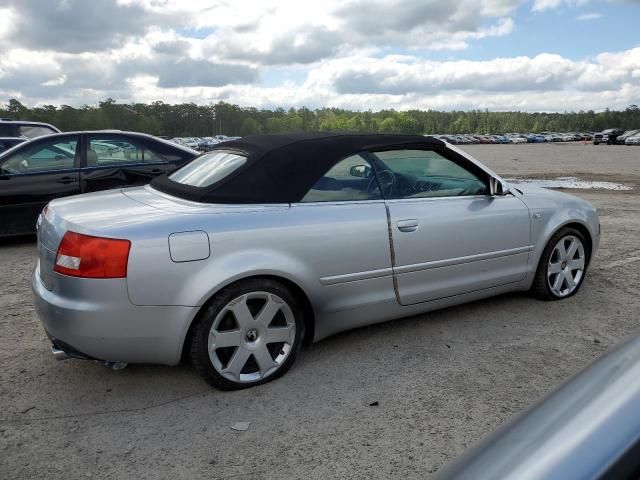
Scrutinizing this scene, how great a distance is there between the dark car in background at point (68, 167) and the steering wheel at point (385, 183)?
12.9 feet

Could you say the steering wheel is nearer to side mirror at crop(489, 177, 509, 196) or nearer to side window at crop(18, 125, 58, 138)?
side mirror at crop(489, 177, 509, 196)

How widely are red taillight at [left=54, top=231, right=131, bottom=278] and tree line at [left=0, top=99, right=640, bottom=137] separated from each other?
83.5 metres

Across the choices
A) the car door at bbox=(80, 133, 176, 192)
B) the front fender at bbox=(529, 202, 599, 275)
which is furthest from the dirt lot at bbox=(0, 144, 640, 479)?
the car door at bbox=(80, 133, 176, 192)

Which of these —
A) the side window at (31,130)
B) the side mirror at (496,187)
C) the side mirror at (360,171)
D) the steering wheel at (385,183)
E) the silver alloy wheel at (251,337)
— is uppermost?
the side window at (31,130)

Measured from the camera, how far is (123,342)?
9.57 feet

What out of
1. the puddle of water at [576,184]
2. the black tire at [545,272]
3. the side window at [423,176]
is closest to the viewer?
the side window at [423,176]

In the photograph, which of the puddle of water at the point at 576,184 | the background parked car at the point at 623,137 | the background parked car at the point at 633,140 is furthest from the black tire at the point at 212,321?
the background parked car at the point at 623,137

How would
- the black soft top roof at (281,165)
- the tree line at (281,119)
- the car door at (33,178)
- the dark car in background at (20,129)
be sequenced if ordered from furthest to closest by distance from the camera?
the tree line at (281,119)
the dark car in background at (20,129)
the car door at (33,178)
the black soft top roof at (281,165)

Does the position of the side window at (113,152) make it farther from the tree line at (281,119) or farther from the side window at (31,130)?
the tree line at (281,119)

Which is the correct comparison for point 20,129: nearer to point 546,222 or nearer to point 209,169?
point 209,169

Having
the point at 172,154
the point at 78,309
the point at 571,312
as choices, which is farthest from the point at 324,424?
the point at 172,154

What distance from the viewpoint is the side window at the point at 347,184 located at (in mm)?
3467

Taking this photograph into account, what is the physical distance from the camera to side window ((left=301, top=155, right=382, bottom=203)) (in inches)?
136

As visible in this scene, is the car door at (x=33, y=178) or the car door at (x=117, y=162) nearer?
the car door at (x=33, y=178)
